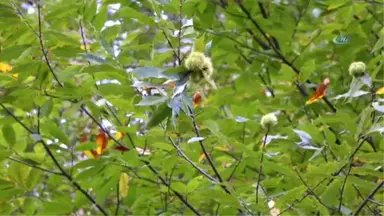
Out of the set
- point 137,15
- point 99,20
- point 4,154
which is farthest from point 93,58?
point 4,154

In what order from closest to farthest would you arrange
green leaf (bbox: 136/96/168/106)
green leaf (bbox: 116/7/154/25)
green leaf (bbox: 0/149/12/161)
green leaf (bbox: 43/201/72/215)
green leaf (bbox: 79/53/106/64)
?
green leaf (bbox: 136/96/168/106), green leaf (bbox: 79/53/106/64), green leaf (bbox: 116/7/154/25), green leaf (bbox: 0/149/12/161), green leaf (bbox: 43/201/72/215)

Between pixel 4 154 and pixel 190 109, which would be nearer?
pixel 190 109

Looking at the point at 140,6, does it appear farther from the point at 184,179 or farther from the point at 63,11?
the point at 184,179

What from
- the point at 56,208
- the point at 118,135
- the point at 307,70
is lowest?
the point at 56,208

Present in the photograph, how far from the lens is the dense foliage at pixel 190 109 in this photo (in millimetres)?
1102

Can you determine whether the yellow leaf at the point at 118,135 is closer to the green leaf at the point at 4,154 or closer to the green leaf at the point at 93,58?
the green leaf at the point at 4,154

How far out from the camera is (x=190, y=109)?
1.01m

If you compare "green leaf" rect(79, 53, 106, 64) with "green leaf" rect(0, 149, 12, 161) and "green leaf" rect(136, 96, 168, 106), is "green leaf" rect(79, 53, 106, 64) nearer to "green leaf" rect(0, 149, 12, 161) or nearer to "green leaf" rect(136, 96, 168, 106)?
"green leaf" rect(136, 96, 168, 106)

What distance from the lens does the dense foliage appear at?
110cm

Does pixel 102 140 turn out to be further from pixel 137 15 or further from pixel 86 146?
pixel 137 15

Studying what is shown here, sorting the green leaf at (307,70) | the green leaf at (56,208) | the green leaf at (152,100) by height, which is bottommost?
the green leaf at (56,208)

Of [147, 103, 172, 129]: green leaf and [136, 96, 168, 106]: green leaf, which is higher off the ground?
[136, 96, 168, 106]: green leaf

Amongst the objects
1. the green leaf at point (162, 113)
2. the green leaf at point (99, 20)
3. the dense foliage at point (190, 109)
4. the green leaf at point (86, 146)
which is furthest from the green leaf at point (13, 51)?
the green leaf at point (162, 113)

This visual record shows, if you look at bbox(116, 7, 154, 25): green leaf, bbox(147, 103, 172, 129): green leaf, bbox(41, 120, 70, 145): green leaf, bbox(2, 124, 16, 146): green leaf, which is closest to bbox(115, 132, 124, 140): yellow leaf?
bbox(41, 120, 70, 145): green leaf
